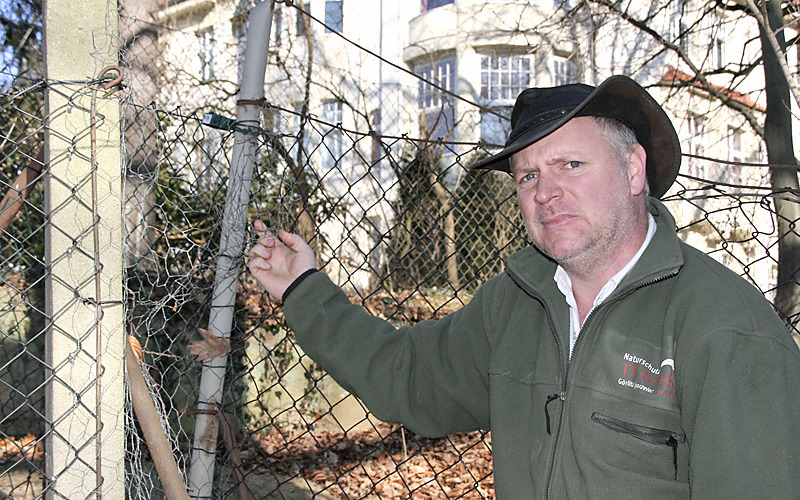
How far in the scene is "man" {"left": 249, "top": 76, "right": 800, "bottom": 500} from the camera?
4.56 ft

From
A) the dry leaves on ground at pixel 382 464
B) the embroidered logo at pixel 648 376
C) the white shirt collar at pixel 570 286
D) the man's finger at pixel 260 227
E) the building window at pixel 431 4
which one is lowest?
the dry leaves on ground at pixel 382 464

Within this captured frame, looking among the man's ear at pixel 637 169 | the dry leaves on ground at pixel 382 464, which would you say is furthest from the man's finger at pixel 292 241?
the dry leaves on ground at pixel 382 464

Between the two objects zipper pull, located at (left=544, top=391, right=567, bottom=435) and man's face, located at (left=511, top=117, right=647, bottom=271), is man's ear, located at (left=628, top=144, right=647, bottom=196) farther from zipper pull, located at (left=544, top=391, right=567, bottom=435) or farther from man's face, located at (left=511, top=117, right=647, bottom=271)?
zipper pull, located at (left=544, top=391, right=567, bottom=435)

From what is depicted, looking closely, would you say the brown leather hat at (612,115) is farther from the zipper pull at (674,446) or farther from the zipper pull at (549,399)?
the zipper pull at (674,446)

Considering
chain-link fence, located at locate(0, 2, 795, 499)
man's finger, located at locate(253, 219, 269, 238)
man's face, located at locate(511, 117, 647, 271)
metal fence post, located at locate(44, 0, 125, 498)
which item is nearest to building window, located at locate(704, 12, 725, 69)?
chain-link fence, located at locate(0, 2, 795, 499)

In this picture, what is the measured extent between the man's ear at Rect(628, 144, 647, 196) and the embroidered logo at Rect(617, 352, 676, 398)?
54 centimetres

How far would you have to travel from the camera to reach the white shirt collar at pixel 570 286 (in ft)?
5.82

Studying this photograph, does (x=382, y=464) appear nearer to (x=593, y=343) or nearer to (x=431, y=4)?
(x=593, y=343)

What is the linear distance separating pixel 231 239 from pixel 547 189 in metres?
1.12

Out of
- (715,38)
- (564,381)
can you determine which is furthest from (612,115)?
(715,38)

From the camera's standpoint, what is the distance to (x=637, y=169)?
191cm

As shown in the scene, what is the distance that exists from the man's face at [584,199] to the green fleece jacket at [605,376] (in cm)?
11

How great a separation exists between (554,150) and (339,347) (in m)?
0.97

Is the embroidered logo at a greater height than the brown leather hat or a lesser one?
lesser
